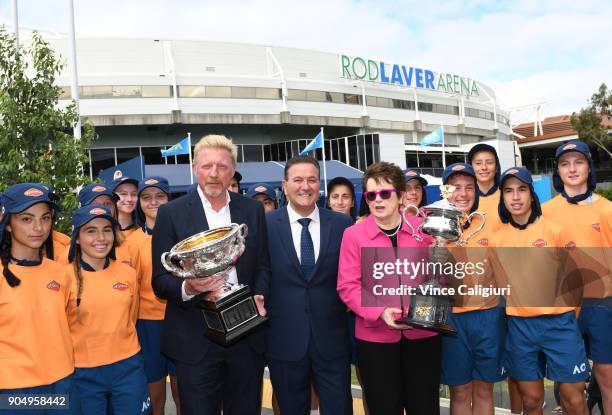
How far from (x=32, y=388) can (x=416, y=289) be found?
2.38m

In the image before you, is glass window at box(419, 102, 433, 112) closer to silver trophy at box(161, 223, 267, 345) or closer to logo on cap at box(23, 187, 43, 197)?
silver trophy at box(161, 223, 267, 345)

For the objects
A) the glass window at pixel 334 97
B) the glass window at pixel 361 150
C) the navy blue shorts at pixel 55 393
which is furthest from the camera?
the glass window at pixel 334 97

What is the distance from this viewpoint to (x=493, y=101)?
54.4 metres

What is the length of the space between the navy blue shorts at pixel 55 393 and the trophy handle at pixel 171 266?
0.97 meters

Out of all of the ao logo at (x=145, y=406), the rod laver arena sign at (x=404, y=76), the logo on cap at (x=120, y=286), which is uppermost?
the rod laver arena sign at (x=404, y=76)

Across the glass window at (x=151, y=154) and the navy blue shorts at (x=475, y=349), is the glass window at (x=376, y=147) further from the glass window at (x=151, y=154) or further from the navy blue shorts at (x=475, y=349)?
the navy blue shorts at (x=475, y=349)

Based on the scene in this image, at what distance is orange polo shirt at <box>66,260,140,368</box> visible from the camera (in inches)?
133

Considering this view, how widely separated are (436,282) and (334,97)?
35000 mm

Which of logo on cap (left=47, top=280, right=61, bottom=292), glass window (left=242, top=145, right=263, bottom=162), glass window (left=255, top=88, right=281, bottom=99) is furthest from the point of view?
glass window (left=242, top=145, right=263, bottom=162)

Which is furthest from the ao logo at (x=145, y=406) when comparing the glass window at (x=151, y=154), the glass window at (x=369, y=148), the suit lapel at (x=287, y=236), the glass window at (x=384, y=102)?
the glass window at (x=384, y=102)

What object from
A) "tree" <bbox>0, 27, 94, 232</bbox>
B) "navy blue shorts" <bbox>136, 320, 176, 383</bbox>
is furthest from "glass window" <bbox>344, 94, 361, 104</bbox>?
"navy blue shorts" <bbox>136, 320, 176, 383</bbox>

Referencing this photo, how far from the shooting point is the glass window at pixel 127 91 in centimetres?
3092

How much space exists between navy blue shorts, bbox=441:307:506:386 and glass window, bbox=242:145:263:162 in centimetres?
3289

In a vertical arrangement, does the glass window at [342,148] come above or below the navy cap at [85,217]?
above
